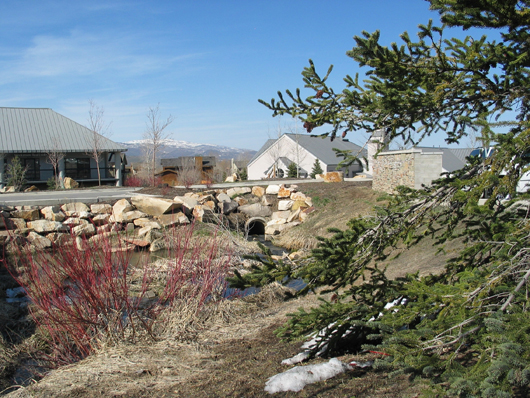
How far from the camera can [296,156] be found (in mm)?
46656

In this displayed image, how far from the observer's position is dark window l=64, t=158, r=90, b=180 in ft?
108

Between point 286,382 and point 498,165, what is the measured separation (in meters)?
2.70

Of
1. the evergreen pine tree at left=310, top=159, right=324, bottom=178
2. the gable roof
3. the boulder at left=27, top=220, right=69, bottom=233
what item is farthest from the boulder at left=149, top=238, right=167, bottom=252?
the gable roof

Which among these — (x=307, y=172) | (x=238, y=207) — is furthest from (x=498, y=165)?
(x=307, y=172)

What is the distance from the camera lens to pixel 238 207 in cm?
2147

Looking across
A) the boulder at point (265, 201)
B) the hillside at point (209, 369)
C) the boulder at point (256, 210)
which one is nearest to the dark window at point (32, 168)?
the boulder at point (256, 210)

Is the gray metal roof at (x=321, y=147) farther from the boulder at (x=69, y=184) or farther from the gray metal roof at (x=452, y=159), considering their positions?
the boulder at (x=69, y=184)

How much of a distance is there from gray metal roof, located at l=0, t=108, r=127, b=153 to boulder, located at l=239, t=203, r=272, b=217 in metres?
14.8

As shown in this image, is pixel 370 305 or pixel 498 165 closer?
pixel 498 165

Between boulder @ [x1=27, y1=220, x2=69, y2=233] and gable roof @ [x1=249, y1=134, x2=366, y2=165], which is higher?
gable roof @ [x1=249, y1=134, x2=366, y2=165]

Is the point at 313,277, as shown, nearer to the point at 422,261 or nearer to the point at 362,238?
the point at 362,238

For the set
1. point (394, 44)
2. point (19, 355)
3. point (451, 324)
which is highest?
point (394, 44)

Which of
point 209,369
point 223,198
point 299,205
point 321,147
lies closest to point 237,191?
point 223,198

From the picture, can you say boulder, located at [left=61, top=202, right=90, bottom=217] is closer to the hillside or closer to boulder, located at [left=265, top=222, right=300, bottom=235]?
boulder, located at [left=265, top=222, right=300, bottom=235]
